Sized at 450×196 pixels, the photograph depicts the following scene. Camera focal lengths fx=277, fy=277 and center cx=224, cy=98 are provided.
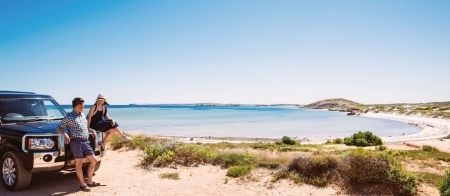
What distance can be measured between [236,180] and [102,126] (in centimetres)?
421

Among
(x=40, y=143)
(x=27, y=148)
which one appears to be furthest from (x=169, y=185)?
(x=27, y=148)

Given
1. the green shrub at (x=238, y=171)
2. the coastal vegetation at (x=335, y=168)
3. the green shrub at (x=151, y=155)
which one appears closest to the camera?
the coastal vegetation at (x=335, y=168)

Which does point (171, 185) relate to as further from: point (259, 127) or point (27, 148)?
point (259, 127)

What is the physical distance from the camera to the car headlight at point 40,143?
6047 millimetres

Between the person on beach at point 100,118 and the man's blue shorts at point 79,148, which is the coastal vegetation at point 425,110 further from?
the man's blue shorts at point 79,148

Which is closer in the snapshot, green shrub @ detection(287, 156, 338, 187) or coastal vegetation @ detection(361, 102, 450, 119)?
green shrub @ detection(287, 156, 338, 187)

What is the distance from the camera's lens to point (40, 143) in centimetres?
611

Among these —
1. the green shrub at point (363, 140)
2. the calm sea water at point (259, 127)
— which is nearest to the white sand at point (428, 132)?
the calm sea water at point (259, 127)

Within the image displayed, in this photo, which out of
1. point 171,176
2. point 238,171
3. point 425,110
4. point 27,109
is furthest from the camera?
point 425,110

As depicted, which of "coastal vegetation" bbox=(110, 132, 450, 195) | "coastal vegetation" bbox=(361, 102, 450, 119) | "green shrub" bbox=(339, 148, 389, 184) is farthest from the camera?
"coastal vegetation" bbox=(361, 102, 450, 119)

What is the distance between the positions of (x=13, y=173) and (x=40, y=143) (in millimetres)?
1121

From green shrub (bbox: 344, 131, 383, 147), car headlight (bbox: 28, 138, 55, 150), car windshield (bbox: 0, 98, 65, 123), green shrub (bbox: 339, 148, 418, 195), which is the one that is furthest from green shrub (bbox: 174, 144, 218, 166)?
green shrub (bbox: 344, 131, 383, 147)

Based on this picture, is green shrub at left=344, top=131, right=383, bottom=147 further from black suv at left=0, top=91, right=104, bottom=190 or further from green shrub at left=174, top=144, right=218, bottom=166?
black suv at left=0, top=91, right=104, bottom=190

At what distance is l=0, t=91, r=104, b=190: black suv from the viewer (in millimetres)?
6031
